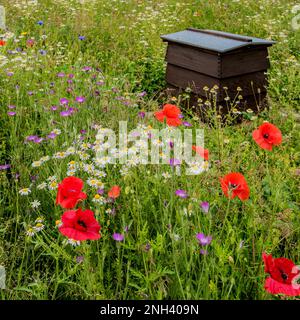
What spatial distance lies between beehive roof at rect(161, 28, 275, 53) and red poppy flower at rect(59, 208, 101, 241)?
2926mm

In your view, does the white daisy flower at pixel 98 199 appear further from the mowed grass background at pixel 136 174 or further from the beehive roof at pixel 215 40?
the beehive roof at pixel 215 40

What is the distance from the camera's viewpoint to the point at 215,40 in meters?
4.55

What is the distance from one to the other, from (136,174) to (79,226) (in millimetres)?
930

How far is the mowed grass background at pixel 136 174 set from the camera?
208 centimetres

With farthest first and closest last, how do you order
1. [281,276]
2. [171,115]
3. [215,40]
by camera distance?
1. [215,40]
2. [171,115]
3. [281,276]

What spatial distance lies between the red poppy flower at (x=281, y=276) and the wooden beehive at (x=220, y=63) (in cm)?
278

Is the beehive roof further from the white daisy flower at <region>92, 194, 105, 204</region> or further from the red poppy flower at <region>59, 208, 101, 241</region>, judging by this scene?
the red poppy flower at <region>59, 208, 101, 241</region>

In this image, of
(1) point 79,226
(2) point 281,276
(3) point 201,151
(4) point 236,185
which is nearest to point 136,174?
(3) point 201,151

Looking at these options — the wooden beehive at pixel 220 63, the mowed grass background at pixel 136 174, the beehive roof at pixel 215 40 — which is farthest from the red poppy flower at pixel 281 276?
the beehive roof at pixel 215 40

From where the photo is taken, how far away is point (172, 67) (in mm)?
4996

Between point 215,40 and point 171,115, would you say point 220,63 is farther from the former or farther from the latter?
point 171,115

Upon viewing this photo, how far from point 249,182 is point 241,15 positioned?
17.7 feet

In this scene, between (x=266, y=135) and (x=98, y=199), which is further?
(x=98, y=199)

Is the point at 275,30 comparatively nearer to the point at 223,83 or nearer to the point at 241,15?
the point at 241,15
